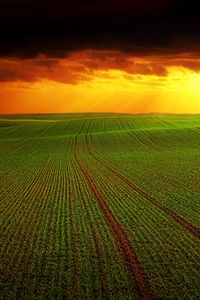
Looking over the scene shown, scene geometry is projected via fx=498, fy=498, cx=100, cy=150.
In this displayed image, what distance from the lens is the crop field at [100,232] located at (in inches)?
398

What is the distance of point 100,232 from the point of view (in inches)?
562

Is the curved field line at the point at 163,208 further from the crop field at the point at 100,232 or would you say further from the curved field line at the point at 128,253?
the curved field line at the point at 128,253

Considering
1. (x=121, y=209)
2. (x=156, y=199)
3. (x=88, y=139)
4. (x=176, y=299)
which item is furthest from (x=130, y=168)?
(x=88, y=139)

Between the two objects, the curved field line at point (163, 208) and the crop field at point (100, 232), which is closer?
the crop field at point (100, 232)

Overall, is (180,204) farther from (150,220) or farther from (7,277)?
(7,277)

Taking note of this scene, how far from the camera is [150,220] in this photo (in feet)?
51.9

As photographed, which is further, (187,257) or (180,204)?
(180,204)

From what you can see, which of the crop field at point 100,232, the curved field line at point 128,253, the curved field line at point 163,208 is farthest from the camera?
the curved field line at point 163,208

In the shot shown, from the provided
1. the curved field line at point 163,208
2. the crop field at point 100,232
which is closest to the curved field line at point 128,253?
the crop field at point 100,232

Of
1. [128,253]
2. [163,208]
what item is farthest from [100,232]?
[163,208]

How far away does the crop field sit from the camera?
33.2ft

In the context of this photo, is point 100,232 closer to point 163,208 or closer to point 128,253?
point 128,253

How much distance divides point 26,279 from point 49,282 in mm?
562

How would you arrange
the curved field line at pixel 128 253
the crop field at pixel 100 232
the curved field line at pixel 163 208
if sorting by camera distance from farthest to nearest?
the curved field line at pixel 163 208 → the crop field at pixel 100 232 → the curved field line at pixel 128 253
